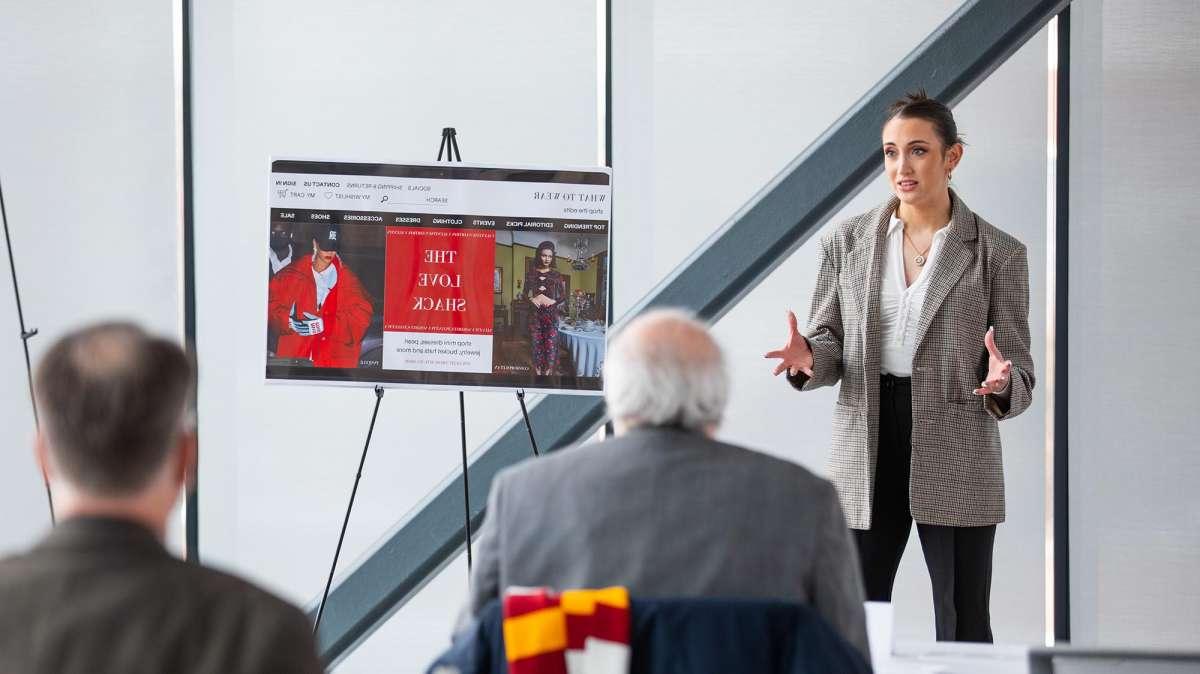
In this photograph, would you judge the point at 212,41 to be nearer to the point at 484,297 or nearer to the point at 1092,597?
the point at 484,297

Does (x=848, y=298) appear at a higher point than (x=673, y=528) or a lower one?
higher

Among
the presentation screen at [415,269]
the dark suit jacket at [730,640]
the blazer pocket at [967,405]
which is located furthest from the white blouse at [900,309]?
the dark suit jacket at [730,640]

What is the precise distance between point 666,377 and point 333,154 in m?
3.07

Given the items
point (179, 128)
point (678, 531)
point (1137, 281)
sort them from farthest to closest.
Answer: point (179, 128) → point (1137, 281) → point (678, 531)

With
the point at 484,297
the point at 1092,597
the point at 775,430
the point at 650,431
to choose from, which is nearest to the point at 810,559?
the point at 650,431

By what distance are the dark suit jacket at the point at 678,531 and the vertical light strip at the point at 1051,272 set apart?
2.94 meters

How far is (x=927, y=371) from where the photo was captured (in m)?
3.07

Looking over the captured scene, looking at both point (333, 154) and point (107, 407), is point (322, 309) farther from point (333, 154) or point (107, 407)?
point (107, 407)

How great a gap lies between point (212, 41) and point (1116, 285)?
10.8ft

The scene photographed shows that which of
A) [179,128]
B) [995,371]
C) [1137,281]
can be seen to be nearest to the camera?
[995,371]

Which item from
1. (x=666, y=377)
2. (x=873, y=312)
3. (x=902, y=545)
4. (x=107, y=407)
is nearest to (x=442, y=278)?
(x=873, y=312)

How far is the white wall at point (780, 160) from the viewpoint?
4.29m

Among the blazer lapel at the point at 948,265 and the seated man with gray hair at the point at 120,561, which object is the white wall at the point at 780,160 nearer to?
the blazer lapel at the point at 948,265

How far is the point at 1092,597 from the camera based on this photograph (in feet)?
14.2
